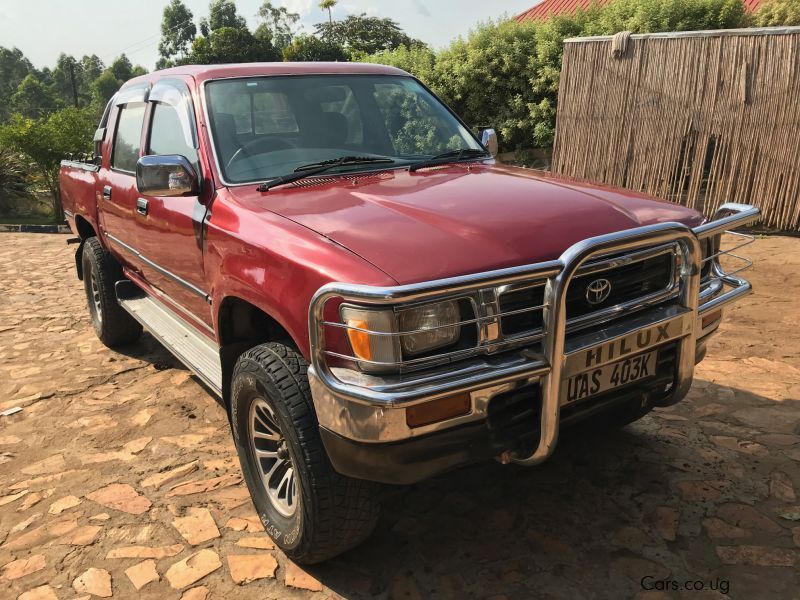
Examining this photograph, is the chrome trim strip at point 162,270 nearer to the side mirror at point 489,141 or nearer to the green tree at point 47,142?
the side mirror at point 489,141

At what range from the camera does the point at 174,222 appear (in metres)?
3.41

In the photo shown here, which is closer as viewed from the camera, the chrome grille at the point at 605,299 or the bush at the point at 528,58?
the chrome grille at the point at 605,299

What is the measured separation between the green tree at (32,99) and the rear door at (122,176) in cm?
8929

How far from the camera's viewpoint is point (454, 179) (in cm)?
307

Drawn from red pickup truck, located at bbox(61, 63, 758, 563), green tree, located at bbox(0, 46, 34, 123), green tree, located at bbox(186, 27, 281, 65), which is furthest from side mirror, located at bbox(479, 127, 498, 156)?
green tree, located at bbox(0, 46, 34, 123)

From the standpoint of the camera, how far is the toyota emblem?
94.2 inches

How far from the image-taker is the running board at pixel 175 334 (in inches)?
131

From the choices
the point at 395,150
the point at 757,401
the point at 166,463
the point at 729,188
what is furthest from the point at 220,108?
the point at 729,188

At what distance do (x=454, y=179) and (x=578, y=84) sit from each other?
6771 millimetres

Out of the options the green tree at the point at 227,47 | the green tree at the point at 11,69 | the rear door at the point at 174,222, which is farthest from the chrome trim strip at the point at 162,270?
the green tree at the point at 11,69

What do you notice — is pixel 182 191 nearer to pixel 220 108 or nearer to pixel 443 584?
pixel 220 108

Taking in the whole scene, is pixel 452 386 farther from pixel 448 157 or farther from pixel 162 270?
pixel 162 270

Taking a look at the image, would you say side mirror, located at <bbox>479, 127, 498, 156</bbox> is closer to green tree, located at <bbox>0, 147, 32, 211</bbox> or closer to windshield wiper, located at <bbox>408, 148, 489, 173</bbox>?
windshield wiper, located at <bbox>408, 148, 489, 173</bbox>

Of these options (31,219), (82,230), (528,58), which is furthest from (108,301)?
(31,219)
